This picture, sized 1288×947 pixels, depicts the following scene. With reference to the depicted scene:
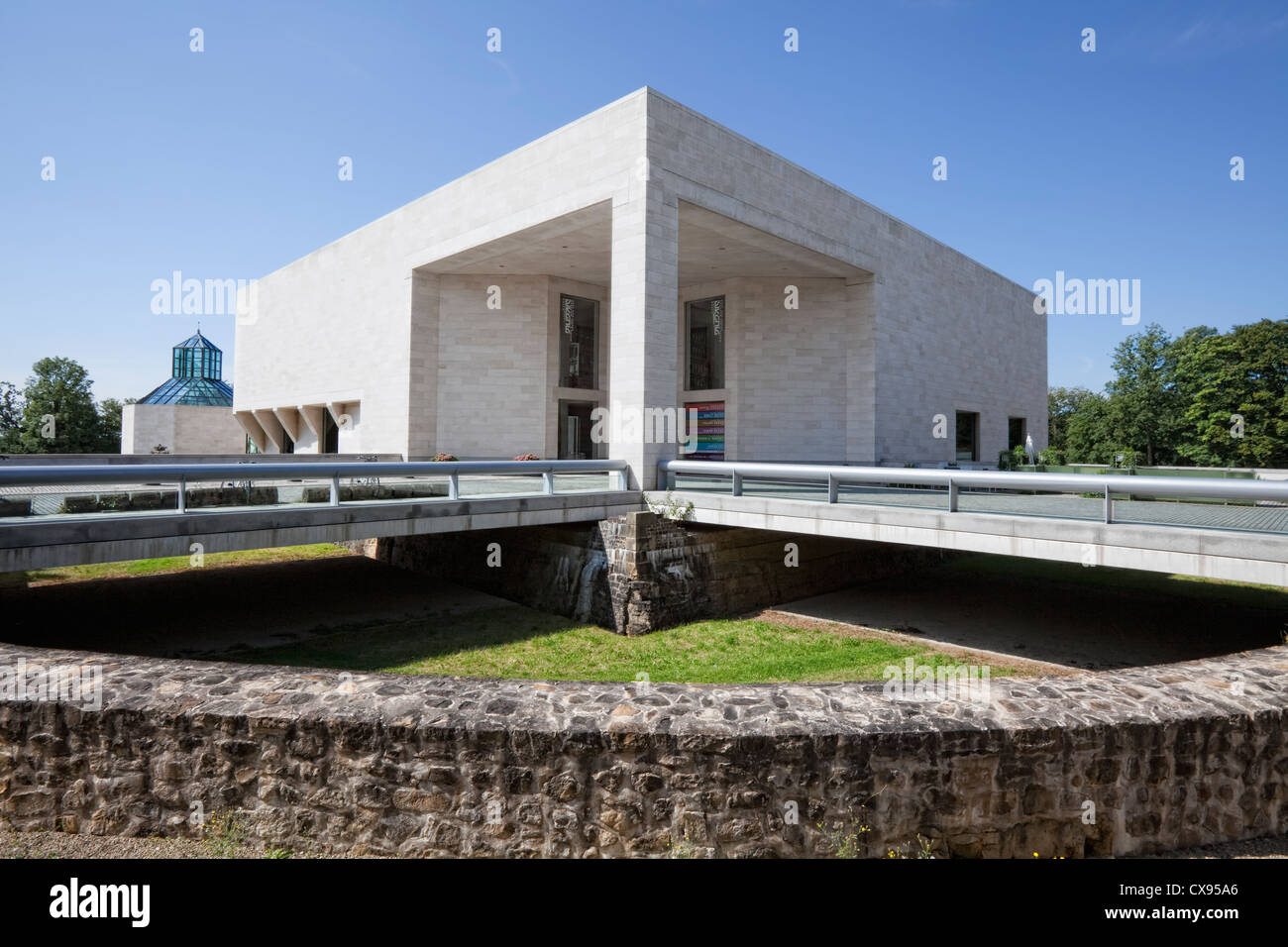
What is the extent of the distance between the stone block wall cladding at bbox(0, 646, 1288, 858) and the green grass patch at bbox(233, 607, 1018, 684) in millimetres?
4998

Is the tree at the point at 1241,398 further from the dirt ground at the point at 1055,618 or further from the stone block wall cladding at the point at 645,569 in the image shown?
the stone block wall cladding at the point at 645,569

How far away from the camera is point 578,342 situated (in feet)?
82.0

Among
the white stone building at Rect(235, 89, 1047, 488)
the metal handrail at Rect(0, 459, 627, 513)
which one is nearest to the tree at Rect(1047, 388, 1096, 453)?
the white stone building at Rect(235, 89, 1047, 488)

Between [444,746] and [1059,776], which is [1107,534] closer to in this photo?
[1059,776]

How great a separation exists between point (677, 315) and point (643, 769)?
601 inches

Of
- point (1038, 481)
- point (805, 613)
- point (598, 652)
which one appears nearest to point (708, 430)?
point (805, 613)

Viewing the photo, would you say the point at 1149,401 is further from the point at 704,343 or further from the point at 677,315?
the point at 677,315

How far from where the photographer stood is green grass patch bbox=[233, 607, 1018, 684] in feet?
34.2

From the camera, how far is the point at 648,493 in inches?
565

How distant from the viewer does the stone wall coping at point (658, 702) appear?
14.5 ft

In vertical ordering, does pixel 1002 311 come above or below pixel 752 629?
above
